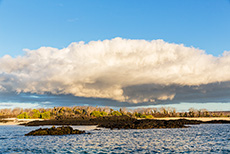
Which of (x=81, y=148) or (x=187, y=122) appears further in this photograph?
(x=187, y=122)

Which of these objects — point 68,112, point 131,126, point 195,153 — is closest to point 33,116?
point 68,112

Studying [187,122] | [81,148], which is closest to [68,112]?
[187,122]

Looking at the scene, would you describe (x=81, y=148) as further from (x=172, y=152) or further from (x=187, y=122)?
(x=187, y=122)

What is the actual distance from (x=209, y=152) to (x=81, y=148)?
2252 centimetres

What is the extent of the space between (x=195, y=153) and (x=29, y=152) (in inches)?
1104

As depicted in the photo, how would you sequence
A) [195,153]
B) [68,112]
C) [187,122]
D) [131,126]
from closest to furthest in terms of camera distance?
[195,153], [131,126], [187,122], [68,112]

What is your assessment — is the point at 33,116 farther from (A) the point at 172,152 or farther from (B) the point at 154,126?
(A) the point at 172,152

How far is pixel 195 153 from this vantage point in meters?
39.0

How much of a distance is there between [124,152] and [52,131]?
3861cm

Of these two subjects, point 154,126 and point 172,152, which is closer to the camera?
point 172,152

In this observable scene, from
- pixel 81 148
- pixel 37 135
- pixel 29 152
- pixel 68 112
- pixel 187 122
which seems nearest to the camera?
pixel 29 152

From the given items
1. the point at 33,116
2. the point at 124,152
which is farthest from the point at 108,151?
the point at 33,116

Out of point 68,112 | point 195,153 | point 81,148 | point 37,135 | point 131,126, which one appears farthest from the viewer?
point 68,112

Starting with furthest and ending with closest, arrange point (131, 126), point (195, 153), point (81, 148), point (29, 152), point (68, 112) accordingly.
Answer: point (68, 112) < point (131, 126) < point (81, 148) < point (29, 152) < point (195, 153)
